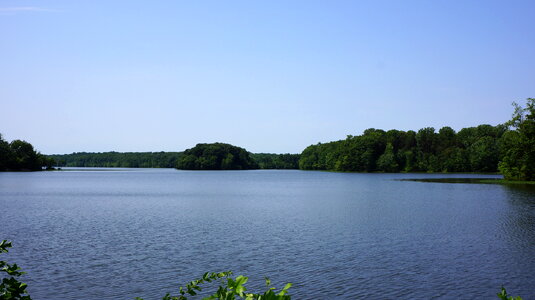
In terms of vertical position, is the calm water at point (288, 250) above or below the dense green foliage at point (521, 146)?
below

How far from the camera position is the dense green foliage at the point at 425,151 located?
5418 inches

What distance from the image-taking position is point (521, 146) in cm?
7012

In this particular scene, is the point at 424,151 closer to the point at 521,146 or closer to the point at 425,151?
the point at 425,151

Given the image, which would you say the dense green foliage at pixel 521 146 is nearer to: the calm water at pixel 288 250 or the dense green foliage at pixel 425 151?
the calm water at pixel 288 250

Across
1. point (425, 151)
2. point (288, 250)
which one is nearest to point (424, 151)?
point (425, 151)

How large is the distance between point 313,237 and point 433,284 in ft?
31.5

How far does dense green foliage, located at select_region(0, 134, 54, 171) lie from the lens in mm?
146750

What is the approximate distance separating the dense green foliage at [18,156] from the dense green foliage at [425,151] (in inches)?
4172

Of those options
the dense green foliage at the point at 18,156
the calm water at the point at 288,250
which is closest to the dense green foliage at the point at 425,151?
the dense green foliage at the point at 18,156

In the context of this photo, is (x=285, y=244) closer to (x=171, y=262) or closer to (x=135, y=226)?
(x=171, y=262)

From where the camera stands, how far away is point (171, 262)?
60.0 feet

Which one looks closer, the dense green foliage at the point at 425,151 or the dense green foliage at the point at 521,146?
the dense green foliage at the point at 521,146

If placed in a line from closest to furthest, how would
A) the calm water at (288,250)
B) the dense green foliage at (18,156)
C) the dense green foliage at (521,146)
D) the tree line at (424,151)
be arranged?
the calm water at (288,250) → the dense green foliage at (521,146) → the tree line at (424,151) → the dense green foliage at (18,156)

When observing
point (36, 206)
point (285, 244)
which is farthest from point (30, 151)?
point (285, 244)
